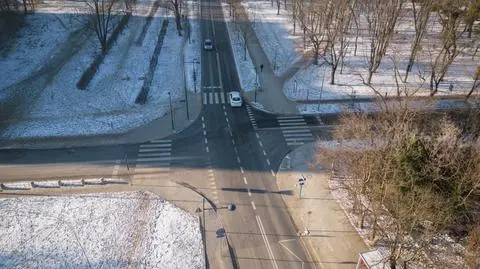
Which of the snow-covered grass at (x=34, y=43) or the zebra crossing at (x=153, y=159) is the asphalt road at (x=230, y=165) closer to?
the zebra crossing at (x=153, y=159)

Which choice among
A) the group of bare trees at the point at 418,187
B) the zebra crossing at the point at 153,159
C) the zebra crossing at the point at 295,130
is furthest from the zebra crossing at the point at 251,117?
the group of bare trees at the point at 418,187

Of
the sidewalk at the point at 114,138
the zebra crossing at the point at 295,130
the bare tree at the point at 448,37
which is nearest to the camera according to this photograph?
the sidewalk at the point at 114,138

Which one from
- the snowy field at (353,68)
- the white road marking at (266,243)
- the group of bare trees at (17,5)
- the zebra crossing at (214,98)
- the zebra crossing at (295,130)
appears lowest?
the white road marking at (266,243)

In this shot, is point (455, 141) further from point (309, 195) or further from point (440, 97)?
point (440, 97)

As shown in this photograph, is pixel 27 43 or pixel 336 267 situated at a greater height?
pixel 27 43

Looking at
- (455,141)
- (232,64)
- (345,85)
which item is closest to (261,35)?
(232,64)

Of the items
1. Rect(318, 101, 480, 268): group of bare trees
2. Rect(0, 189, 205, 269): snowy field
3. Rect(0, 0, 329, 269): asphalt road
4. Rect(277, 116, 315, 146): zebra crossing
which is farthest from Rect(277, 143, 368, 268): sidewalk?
Rect(0, 189, 205, 269): snowy field

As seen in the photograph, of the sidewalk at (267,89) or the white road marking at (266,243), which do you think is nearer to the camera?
the white road marking at (266,243)
